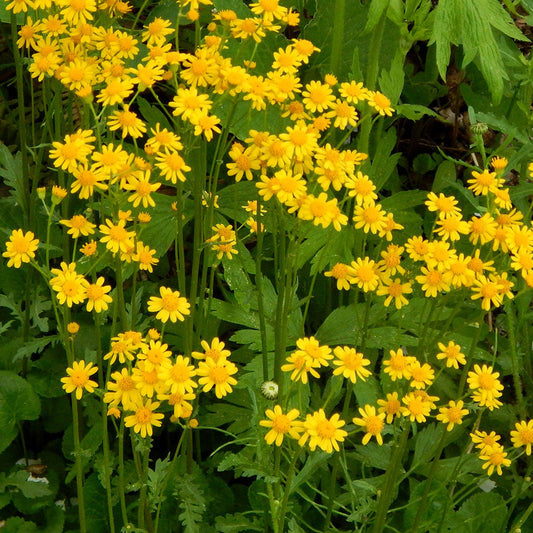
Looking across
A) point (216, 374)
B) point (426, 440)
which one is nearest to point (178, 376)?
point (216, 374)

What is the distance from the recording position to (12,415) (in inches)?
74.0

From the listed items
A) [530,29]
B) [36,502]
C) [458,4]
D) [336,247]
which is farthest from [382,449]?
[530,29]

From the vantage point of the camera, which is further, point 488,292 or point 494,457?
point 494,457

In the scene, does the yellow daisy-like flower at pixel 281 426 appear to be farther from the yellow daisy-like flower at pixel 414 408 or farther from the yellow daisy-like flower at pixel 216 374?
the yellow daisy-like flower at pixel 414 408

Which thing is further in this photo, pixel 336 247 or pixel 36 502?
pixel 336 247

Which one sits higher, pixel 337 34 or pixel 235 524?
pixel 337 34

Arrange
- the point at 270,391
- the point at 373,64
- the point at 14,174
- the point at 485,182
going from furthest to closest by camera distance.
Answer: the point at 14,174, the point at 373,64, the point at 485,182, the point at 270,391

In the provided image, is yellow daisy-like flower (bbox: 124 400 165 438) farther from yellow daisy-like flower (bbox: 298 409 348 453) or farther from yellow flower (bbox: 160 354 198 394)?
yellow daisy-like flower (bbox: 298 409 348 453)

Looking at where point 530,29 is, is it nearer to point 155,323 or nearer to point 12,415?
point 155,323

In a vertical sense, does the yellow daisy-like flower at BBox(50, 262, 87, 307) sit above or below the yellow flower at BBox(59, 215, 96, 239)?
below

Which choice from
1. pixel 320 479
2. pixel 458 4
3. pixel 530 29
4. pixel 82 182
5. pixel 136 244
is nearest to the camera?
pixel 82 182

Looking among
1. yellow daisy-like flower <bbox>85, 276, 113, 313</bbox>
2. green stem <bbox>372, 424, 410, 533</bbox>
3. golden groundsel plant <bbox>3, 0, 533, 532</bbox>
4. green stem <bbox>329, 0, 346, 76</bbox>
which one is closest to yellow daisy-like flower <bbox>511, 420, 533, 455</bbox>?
golden groundsel plant <bbox>3, 0, 533, 532</bbox>

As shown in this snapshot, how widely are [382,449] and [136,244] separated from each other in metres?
0.92

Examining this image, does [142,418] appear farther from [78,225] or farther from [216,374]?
[78,225]
